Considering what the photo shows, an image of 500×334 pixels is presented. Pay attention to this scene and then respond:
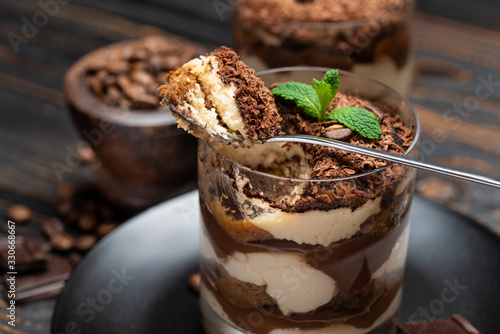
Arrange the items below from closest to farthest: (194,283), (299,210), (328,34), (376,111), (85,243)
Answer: (299,210) → (376,111) → (194,283) → (328,34) → (85,243)

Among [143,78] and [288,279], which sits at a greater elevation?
[288,279]

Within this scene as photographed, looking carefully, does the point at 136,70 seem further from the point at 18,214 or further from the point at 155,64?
the point at 18,214

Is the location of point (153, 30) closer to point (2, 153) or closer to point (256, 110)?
point (2, 153)

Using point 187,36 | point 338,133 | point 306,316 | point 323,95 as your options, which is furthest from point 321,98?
point 187,36

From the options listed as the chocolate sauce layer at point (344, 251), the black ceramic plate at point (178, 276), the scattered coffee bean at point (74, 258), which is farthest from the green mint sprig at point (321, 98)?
the scattered coffee bean at point (74, 258)

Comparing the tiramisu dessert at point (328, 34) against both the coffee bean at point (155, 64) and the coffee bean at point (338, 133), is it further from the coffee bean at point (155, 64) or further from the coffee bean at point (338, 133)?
the coffee bean at point (338, 133)

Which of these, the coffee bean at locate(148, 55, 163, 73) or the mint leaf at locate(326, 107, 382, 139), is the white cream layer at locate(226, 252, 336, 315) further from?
the coffee bean at locate(148, 55, 163, 73)
